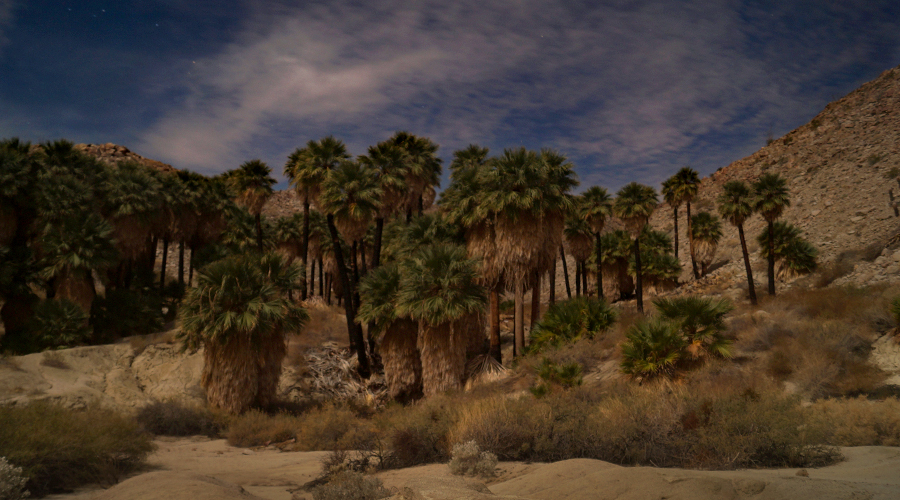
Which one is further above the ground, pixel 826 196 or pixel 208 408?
pixel 826 196

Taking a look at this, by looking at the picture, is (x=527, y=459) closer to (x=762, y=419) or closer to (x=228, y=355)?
(x=762, y=419)

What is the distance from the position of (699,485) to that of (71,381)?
22.4m

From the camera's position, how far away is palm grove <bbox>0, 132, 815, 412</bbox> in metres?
18.0

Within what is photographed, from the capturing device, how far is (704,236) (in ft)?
148

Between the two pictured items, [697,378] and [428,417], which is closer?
[428,417]

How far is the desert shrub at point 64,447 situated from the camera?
22.2ft

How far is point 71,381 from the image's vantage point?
1861cm

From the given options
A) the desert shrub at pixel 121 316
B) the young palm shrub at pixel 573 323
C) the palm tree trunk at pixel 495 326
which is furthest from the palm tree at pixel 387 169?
the desert shrub at pixel 121 316

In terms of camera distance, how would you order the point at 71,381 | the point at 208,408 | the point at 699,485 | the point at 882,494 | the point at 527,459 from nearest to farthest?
the point at 882,494, the point at 699,485, the point at 527,459, the point at 208,408, the point at 71,381

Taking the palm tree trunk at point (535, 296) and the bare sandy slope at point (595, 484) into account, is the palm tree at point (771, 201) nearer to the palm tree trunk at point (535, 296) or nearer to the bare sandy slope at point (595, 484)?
the palm tree trunk at point (535, 296)

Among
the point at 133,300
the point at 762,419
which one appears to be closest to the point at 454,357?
the point at 762,419

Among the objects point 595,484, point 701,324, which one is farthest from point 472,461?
point 701,324

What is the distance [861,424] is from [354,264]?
76.3 feet

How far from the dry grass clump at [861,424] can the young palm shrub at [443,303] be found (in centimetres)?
1221
